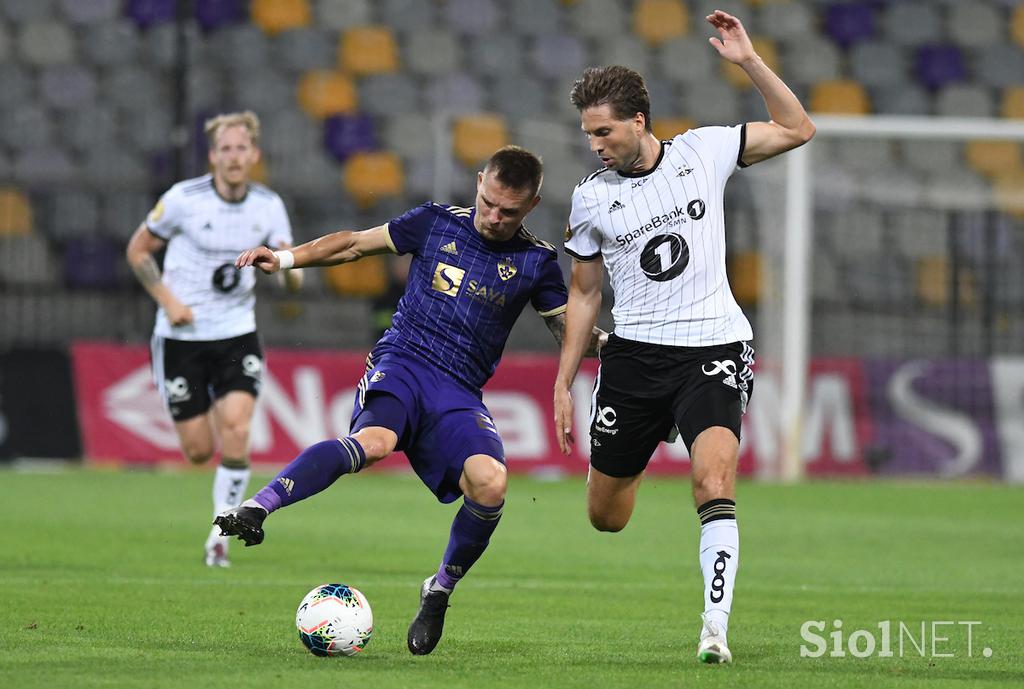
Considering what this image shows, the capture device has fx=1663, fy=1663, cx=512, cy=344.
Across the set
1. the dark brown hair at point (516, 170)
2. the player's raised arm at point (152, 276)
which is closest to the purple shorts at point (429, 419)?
the dark brown hair at point (516, 170)

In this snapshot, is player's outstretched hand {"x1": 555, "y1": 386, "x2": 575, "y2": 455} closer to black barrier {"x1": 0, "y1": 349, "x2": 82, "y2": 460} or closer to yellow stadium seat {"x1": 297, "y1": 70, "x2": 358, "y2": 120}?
black barrier {"x1": 0, "y1": 349, "x2": 82, "y2": 460}

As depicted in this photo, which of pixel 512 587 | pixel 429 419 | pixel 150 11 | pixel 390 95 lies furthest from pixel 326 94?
pixel 429 419

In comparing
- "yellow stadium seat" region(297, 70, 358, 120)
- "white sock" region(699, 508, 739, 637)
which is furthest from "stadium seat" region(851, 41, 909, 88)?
"white sock" region(699, 508, 739, 637)

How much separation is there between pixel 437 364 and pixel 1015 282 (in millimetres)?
13123

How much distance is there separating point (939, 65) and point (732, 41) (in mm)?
18635

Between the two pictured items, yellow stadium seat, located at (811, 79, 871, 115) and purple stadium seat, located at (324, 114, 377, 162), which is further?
yellow stadium seat, located at (811, 79, 871, 115)

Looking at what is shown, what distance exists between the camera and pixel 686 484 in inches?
685

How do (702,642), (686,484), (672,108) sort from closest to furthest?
(702,642), (686,484), (672,108)

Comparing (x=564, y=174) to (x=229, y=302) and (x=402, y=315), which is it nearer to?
(x=229, y=302)

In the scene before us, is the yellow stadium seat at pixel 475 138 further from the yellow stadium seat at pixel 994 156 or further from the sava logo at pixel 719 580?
the sava logo at pixel 719 580

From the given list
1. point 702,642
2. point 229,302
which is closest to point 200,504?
point 229,302

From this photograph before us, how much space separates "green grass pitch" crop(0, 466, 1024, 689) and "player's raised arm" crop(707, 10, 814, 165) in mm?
2079

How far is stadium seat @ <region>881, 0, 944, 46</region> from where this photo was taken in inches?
965

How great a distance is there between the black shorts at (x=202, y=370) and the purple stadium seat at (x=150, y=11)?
30.9 ft
